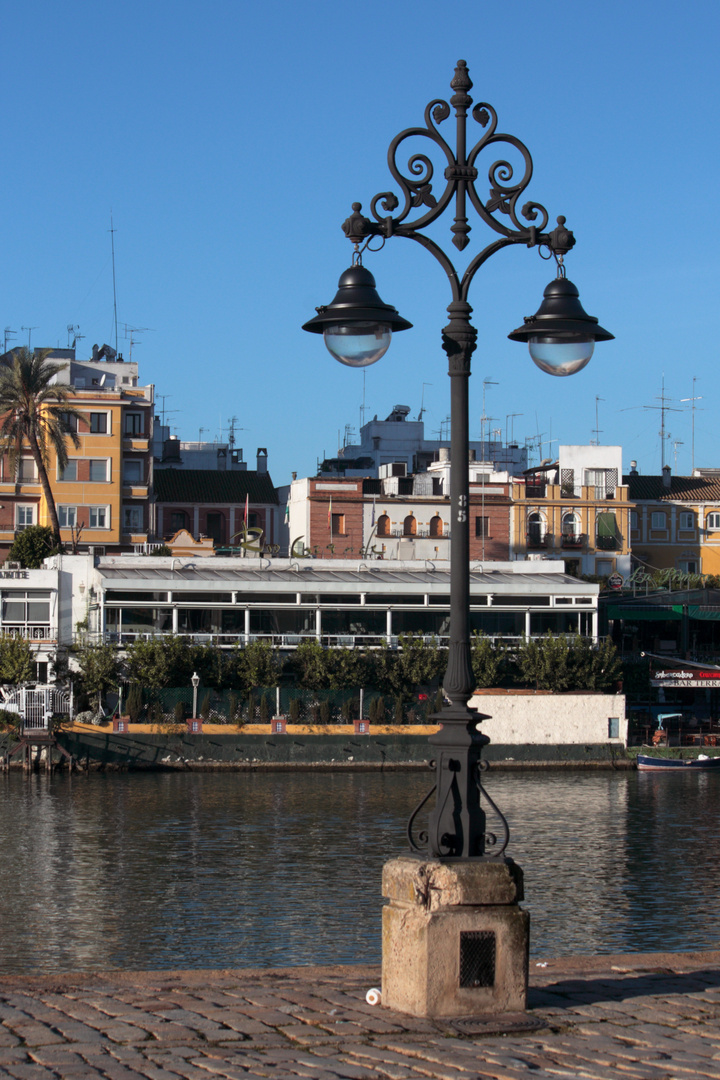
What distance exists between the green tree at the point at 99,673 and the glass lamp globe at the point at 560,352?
1996 inches

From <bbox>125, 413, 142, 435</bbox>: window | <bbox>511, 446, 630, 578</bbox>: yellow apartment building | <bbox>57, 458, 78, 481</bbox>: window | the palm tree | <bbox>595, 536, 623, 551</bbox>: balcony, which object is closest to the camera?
the palm tree

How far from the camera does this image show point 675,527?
95.7 meters

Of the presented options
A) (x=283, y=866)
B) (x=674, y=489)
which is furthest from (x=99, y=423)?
(x=283, y=866)

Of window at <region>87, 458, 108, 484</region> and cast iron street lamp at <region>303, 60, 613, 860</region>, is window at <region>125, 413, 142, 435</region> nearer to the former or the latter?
window at <region>87, 458, 108, 484</region>

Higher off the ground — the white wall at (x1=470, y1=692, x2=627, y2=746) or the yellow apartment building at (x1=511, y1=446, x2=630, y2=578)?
the yellow apartment building at (x1=511, y1=446, x2=630, y2=578)

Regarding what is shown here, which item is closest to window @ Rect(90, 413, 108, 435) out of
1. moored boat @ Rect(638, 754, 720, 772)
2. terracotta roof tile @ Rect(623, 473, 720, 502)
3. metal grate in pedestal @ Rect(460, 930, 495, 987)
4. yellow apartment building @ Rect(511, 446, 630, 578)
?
yellow apartment building @ Rect(511, 446, 630, 578)

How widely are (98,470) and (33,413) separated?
819 centimetres

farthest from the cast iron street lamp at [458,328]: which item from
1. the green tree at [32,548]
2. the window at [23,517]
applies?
the window at [23,517]

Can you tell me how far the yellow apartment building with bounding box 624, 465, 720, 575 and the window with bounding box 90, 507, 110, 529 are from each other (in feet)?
121

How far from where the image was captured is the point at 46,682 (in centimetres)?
6238

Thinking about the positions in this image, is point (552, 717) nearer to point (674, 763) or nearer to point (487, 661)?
point (487, 661)

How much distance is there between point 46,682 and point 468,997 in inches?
2141

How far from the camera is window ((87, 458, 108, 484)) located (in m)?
80.9

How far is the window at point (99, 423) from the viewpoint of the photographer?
8081 cm
